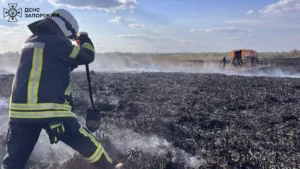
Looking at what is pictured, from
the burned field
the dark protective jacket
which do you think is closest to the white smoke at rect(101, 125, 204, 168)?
the burned field

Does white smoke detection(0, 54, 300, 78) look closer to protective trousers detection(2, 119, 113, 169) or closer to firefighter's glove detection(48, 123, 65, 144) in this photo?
protective trousers detection(2, 119, 113, 169)

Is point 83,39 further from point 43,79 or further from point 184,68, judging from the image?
point 184,68

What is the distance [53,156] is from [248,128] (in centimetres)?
354

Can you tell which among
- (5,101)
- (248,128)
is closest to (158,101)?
(248,128)

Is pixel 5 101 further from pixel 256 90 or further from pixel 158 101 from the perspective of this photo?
pixel 256 90

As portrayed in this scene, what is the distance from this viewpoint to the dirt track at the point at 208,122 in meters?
4.46

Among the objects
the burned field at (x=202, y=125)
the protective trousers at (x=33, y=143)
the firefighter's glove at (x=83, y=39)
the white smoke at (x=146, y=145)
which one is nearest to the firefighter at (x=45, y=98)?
the protective trousers at (x=33, y=143)

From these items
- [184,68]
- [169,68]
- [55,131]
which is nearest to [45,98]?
[55,131]

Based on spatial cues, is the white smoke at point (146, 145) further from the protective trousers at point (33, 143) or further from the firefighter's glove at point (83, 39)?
the firefighter's glove at point (83, 39)

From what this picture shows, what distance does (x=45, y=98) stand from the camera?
3156 millimetres

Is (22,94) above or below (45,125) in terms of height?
above

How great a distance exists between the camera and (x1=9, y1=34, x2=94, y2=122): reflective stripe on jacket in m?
3.15

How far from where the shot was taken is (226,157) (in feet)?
14.7

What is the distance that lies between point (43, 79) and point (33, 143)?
71 cm
